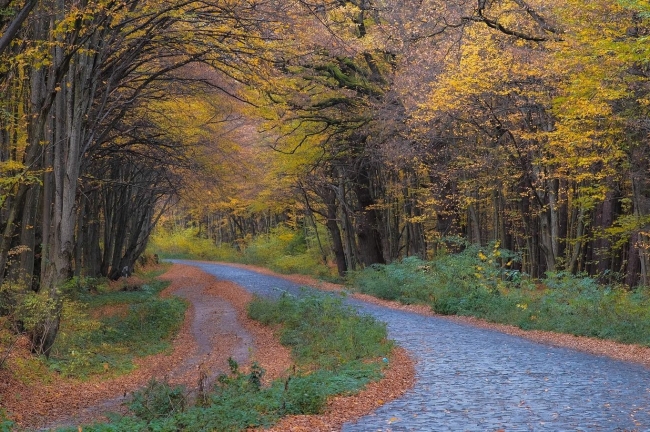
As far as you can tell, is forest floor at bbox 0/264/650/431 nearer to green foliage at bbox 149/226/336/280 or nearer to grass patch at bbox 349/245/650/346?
grass patch at bbox 349/245/650/346

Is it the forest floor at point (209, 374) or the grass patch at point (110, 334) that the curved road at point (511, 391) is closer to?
the forest floor at point (209, 374)

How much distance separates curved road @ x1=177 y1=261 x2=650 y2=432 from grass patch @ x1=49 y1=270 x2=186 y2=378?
626 cm

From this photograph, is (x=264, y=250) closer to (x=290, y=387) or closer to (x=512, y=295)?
(x=512, y=295)

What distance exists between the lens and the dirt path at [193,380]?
893cm

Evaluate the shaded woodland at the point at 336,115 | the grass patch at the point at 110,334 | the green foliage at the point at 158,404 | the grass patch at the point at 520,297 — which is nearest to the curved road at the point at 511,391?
the grass patch at the point at 520,297

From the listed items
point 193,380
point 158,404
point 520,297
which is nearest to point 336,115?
point 520,297

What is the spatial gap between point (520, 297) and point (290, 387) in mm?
11137

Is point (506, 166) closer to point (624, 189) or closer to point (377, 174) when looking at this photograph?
point (624, 189)

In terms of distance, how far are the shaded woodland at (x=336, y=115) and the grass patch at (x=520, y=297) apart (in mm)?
2601

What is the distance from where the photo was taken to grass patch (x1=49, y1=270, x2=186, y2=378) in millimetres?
14102

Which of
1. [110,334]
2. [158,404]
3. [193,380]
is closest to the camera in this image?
[158,404]

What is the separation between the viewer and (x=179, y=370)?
14.5 metres

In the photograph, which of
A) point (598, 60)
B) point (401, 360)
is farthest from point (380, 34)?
point (401, 360)

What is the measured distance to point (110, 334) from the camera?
17.6 meters
